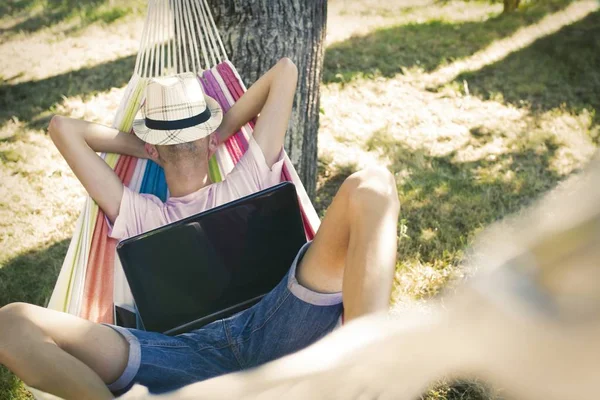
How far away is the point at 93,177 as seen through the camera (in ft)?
6.12

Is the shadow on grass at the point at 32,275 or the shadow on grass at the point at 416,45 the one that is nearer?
the shadow on grass at the point at 32,275

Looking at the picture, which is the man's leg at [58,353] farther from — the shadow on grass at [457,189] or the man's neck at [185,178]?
the shadow on grass at [457,189]

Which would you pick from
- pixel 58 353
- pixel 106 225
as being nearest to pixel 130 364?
pixel 58 353

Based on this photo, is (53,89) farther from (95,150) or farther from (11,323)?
(11,323)

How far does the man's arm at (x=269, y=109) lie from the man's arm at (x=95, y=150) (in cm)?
35

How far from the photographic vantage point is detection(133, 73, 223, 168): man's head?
190 centimetres

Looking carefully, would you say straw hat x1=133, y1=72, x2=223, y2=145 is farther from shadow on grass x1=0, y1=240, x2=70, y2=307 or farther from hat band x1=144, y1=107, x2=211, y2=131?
shadow on grass x1=0, y1=240, x2=70, y2=307

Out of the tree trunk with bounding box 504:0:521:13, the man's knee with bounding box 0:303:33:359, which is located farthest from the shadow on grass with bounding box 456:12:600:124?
the man's knee with bounding box 0:303:33:359

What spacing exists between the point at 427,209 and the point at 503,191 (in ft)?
1.42

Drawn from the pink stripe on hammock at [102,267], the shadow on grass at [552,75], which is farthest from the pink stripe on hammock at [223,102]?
the shadow on grass at [552,75]

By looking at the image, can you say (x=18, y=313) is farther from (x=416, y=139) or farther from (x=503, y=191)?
(x=416, y=139)

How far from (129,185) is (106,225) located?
Result: 22cm

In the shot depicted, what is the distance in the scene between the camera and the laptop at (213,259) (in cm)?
174

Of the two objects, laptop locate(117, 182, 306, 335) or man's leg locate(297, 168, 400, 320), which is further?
laptop locate(117, 182, 306, 335)
